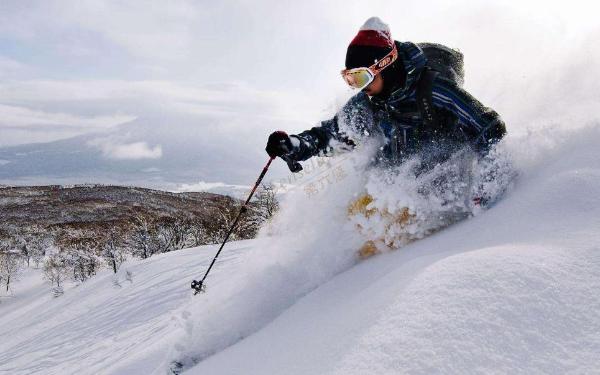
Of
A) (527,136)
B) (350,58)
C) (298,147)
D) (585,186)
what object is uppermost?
(350,58)

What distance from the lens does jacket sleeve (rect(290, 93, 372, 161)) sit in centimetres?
388

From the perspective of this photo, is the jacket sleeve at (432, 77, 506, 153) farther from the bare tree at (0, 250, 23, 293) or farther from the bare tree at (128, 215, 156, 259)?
the bare tree at (0, 250, 23, 293)

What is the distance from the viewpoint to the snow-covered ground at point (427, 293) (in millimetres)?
1333

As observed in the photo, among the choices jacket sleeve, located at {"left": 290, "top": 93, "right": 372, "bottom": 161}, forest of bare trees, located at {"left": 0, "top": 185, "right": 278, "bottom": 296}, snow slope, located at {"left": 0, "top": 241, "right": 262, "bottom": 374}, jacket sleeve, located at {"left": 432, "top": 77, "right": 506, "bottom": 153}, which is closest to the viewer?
jacket sleeve, located at {"left": 432, "top": 77, "right": 506, "bottom": 153}

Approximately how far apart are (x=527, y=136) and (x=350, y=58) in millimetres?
1436

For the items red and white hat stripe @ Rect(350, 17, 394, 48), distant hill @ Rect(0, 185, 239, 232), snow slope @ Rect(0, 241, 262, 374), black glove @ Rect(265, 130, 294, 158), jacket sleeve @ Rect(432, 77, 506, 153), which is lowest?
snow slope @ Rect(0, 241, 262, 374)

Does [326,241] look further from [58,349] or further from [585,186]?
[58,349]

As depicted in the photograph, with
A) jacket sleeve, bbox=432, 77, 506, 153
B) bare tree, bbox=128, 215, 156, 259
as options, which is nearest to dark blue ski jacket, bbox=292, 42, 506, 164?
jacket sleeve, bbox=432, 77, 506, 153

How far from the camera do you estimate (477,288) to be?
5.21 ft

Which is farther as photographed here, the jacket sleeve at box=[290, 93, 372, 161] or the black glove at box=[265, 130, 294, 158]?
the jacket sleeve at box=[290, 93, 372, 161]

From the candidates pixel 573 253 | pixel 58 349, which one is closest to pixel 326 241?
pixel 573 253

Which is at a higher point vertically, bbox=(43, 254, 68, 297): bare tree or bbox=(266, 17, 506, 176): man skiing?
bbox=(43, 254, 68, 297): bare tree

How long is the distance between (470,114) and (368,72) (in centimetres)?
81

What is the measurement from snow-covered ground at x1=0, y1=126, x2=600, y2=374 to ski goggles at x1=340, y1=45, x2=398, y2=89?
2.98ft
